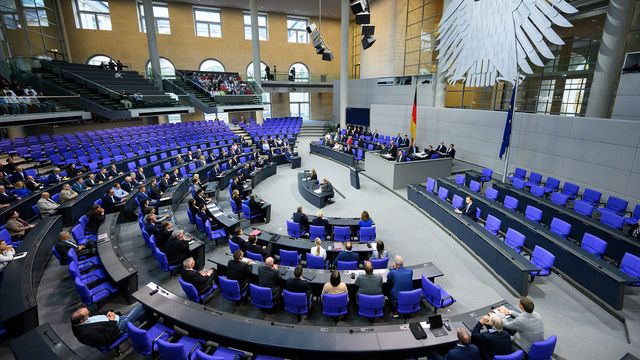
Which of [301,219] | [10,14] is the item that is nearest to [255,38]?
[10,14]

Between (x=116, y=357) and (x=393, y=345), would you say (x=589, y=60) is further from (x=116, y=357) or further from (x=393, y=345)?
(x=116, y=357)

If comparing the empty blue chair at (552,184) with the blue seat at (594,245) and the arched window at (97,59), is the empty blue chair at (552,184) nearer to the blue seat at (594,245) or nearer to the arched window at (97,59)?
the blue seat at (594,245)

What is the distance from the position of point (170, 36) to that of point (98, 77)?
8.56 meters

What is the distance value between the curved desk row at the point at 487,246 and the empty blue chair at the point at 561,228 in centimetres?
181

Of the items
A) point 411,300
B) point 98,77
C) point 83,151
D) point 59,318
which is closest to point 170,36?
point 98,77

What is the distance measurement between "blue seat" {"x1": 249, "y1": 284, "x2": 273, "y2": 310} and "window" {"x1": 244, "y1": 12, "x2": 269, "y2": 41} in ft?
95.9

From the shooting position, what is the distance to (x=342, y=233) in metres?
8.34

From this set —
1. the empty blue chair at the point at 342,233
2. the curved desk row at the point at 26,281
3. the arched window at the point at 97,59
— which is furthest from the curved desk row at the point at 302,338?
the arched window at the point at 97,59

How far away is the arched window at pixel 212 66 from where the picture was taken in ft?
95.8

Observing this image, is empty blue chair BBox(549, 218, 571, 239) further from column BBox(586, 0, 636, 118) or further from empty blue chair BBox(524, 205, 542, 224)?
column BBox(586, 0, 636, 118)

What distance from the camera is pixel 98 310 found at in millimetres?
5781

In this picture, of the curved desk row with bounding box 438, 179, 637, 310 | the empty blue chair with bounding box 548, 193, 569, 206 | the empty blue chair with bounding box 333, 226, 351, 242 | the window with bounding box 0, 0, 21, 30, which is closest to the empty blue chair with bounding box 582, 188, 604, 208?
the empty blue chair with bounding box 548, 193, 569, 206

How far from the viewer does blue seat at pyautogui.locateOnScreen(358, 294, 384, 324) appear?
17.3 ft

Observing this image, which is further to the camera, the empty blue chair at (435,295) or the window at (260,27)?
the window at (260,27)
